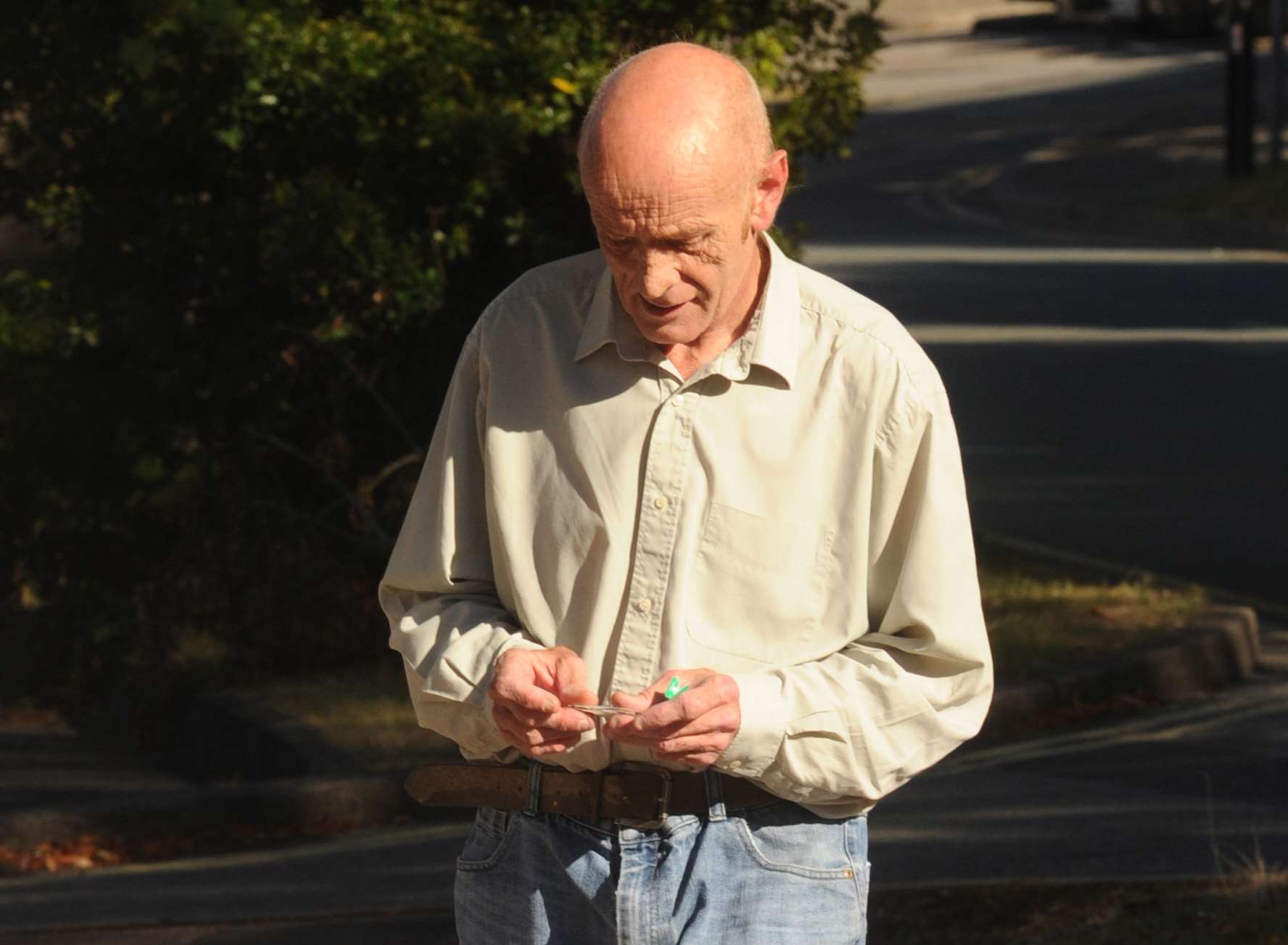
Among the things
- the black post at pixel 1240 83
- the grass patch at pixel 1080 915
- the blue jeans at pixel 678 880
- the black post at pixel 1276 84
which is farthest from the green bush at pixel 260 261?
the black post at pixel 1276 84

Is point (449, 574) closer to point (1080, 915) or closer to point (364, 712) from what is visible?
point (1080, 915)

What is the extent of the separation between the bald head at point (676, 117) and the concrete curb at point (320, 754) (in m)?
4.34

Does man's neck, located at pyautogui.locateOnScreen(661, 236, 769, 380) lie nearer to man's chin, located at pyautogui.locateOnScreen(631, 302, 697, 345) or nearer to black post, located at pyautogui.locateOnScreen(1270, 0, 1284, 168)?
man's chin, located at pyautogui.locateOnScreen(631, 302, 697, 345)

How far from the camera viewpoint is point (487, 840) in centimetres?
284

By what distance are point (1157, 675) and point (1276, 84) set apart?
16.2 metres

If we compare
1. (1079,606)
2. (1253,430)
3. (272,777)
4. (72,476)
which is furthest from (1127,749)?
(1253,430)

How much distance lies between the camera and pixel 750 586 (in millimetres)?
2689

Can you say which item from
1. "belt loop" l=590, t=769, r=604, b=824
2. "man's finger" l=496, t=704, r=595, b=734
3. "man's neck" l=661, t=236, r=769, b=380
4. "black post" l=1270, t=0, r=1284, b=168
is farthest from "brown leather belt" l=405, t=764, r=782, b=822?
"black post" l=1270, t=0, r=1284, b=168

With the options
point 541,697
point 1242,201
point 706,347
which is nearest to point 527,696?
point 541,697

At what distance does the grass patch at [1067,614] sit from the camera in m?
7.56

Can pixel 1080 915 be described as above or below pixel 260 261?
below

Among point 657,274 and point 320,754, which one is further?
point 320,754

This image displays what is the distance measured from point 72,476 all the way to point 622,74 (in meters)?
6.48

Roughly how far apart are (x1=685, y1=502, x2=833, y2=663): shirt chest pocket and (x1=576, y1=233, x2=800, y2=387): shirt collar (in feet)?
0.60
